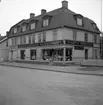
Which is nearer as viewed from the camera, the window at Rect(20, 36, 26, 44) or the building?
the building

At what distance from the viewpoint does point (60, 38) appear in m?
26.4

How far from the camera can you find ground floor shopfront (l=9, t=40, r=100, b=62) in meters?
26.3

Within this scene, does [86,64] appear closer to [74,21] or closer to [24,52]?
[74,21]

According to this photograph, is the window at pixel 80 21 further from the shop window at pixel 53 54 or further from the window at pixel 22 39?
the window at pixel 22 39

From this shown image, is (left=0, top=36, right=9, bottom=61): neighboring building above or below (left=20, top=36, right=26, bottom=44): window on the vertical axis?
below

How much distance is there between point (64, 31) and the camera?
26.1m

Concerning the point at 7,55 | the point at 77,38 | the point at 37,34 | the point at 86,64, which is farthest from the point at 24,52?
the point at 86,64

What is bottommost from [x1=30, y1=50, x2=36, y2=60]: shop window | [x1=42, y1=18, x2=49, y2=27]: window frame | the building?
[x1=30, y1=50, x2=36, y2=60]: shop window

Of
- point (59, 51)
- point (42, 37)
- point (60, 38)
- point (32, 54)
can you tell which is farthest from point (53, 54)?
point (32, 54)

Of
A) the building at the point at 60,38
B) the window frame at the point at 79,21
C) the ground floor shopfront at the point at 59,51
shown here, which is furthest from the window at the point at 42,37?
the window frame at the point at 79,21

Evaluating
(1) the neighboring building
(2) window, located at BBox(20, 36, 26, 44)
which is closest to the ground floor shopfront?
(2) window, located at BBox(20, 36, 26, 44)

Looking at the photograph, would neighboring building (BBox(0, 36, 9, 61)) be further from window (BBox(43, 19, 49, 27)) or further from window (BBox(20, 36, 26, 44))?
window (BBox(43, 19, 49, 27))

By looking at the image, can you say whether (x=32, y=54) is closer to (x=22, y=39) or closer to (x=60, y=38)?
(x=22, y=39)

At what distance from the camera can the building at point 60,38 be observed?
2650cm
